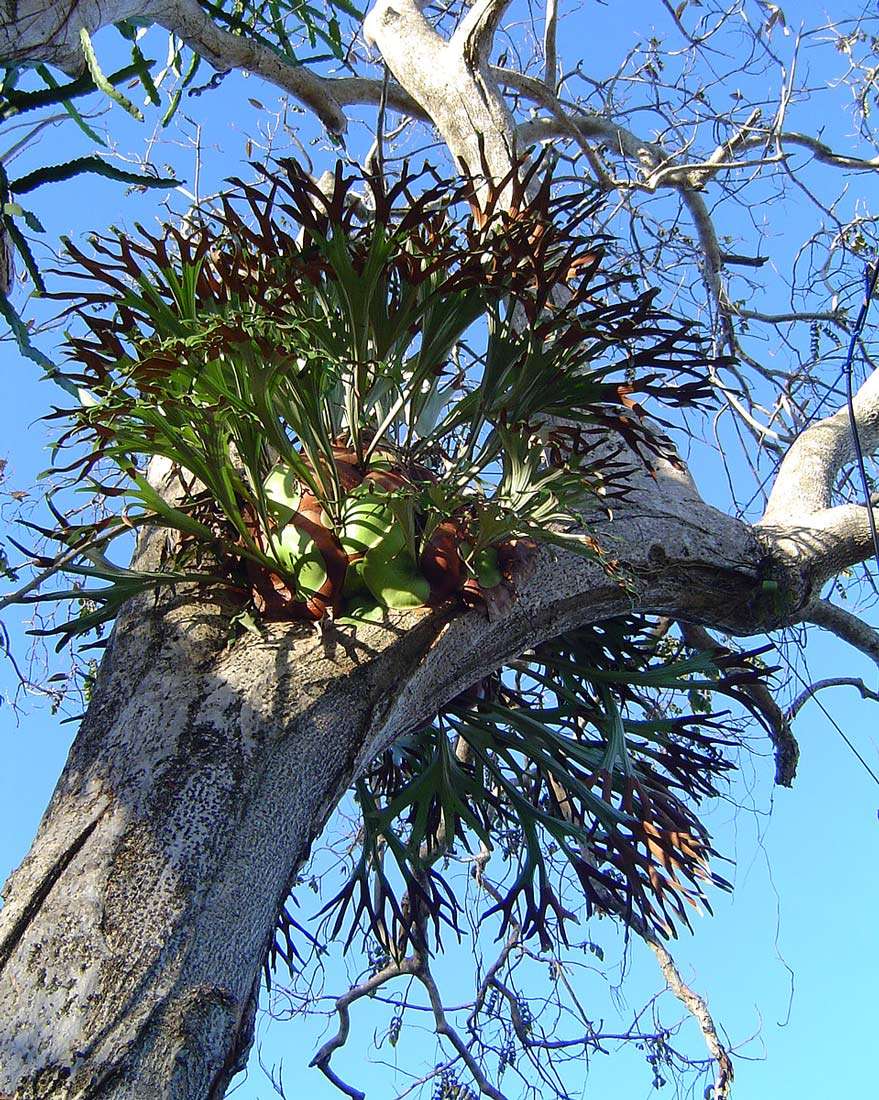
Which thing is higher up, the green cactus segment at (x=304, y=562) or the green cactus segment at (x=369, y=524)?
the green cactus segment at (x=369, y=524)

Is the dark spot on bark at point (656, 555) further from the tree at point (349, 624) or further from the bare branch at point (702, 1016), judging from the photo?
the bare branch at point (702, 1016)

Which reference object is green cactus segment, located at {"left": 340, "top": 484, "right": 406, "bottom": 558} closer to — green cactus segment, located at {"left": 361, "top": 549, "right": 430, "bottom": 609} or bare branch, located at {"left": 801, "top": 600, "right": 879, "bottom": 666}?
green cactus segment, located at {"left": 361, "top": 549, "right": 430, "bottom": 609}

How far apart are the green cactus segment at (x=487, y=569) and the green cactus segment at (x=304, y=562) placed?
0.29m

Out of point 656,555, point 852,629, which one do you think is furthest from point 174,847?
point 852,629

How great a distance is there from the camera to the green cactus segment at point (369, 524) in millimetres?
2066

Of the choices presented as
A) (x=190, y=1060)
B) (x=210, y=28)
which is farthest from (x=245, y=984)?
(x=210, y=28)

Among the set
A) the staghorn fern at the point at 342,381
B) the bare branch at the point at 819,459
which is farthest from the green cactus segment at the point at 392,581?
the bare branch at the point at 819,459

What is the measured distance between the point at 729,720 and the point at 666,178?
192cm

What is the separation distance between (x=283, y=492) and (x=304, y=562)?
7.0 inches

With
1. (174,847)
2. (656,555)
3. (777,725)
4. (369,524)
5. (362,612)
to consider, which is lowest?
(174,847)

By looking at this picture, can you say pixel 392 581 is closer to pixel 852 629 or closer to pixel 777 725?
pixel 852 629

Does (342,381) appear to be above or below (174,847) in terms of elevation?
above

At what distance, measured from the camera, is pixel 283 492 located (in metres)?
2.16

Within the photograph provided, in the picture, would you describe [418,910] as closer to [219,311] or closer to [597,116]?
[219,311]
